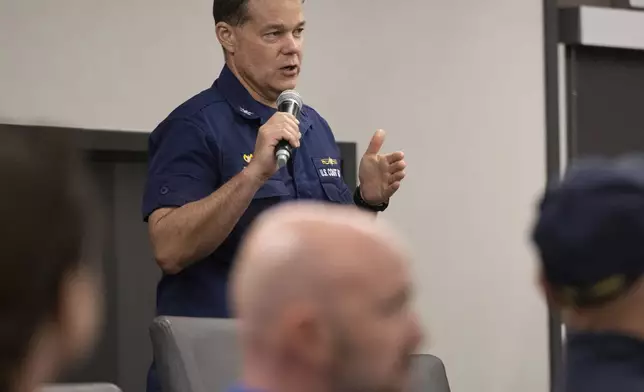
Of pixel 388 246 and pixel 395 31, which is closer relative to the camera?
pixel 388 246

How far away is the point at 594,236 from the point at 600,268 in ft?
0.12

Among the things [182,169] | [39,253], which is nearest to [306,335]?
[39,253]

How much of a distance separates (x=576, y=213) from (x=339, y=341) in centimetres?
37

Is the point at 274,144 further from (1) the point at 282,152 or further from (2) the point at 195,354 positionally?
(2) the point at 195,354

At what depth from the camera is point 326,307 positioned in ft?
2.99

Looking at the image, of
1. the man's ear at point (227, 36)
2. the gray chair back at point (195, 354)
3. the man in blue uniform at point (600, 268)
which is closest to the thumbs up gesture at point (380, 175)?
Result: the man's ear at point (227, 36)

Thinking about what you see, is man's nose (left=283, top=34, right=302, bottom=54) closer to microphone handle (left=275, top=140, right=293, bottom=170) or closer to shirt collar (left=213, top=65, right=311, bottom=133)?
shirt collar (left=213, top=65, right=311, bottom=133)

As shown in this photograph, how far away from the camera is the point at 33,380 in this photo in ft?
2.47

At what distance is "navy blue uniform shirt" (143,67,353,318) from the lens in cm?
223

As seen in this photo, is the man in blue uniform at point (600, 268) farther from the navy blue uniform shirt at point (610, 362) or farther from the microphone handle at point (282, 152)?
the microphone handle at point (282, 152)

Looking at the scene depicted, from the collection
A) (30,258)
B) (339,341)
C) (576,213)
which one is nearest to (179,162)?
(576,213)

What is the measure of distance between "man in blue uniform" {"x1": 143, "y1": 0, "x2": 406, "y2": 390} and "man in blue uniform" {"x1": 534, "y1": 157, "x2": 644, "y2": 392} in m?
1.05

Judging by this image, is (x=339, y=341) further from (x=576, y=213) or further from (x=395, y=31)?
(x=395, y=31)

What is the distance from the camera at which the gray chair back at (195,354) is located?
6.02 feet
